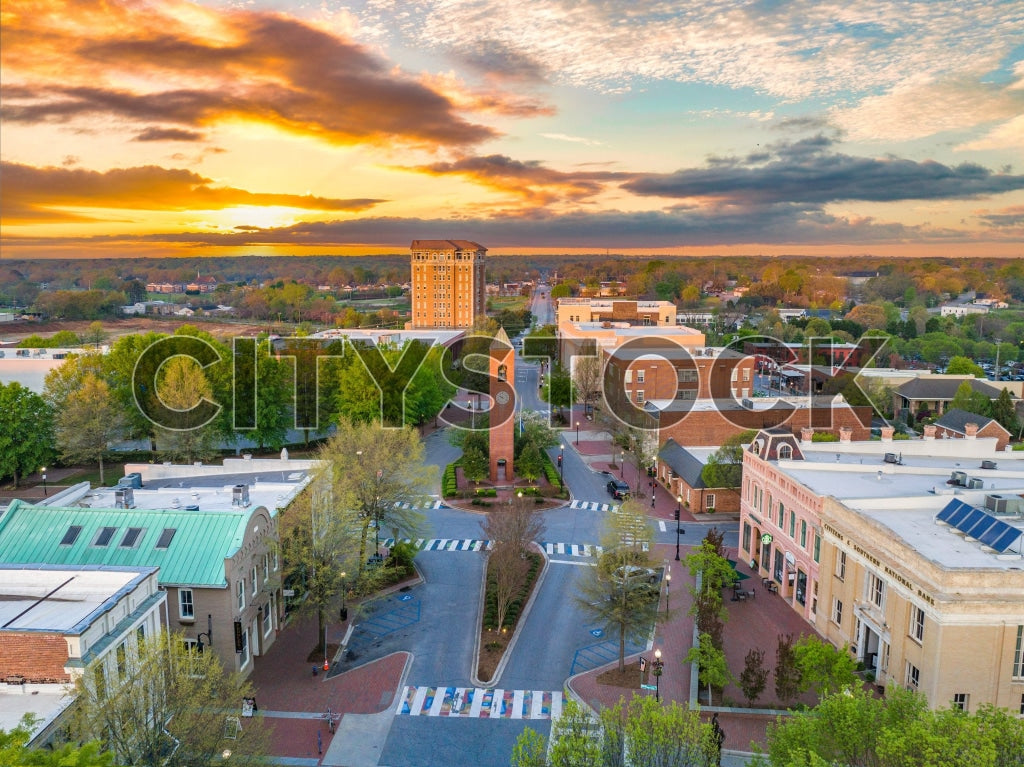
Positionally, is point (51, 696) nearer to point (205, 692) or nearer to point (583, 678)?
point (205, 692)

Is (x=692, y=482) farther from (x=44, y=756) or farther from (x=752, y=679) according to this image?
(x=44, y=756)

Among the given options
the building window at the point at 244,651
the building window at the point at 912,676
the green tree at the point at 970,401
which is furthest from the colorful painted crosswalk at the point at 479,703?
the green tree at the point at 970,401

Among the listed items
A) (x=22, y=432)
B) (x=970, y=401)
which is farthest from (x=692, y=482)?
(x=22, y=432)

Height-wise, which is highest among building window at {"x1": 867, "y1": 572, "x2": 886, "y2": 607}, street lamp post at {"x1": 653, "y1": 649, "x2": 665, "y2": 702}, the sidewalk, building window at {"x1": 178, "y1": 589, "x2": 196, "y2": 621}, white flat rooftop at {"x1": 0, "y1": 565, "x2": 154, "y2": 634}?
white flat rooftop at {"x1": 0, "y1": 565, "x2": 154, "y2": 634}

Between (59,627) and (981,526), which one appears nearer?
(59,627)

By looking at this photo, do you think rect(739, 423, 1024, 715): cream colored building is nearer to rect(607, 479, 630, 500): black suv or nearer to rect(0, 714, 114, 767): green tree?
rect(607, 479, 630, 500): black suv

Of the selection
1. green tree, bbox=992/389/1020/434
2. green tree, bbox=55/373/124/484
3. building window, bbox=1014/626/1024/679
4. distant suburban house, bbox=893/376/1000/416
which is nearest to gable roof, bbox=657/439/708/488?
building window, bbox=1014/626/1024/679
